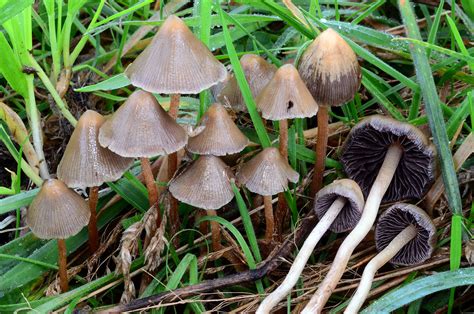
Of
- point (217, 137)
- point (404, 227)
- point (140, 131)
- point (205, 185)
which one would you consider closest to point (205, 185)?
point (205, 185)

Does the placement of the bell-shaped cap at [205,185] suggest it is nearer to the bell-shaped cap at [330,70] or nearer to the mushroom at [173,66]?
the mushroom at [173,66]

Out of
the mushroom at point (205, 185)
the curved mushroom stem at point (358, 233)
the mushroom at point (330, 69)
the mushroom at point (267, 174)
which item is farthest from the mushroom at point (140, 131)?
the curved mushroom stem at point (358, 233)

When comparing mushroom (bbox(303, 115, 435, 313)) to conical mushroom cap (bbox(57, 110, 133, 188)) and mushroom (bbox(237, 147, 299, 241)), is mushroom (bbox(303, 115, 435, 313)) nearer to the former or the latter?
mushroom (bbox(237, 147, 299, 241))

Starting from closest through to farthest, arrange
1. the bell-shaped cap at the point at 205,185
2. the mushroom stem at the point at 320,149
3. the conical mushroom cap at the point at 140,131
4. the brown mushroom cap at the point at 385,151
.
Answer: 1. the conical mushroom cap at the point at 140,131
2. the bell-shaped cap at the point at 205,185
3. the brown mushroom cap at the point at 385,151
4. the mushroom stem at the point at 320,149

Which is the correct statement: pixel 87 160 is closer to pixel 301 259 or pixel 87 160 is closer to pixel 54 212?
pixel 54 212

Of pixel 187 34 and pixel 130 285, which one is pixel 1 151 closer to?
pixel 130 285
